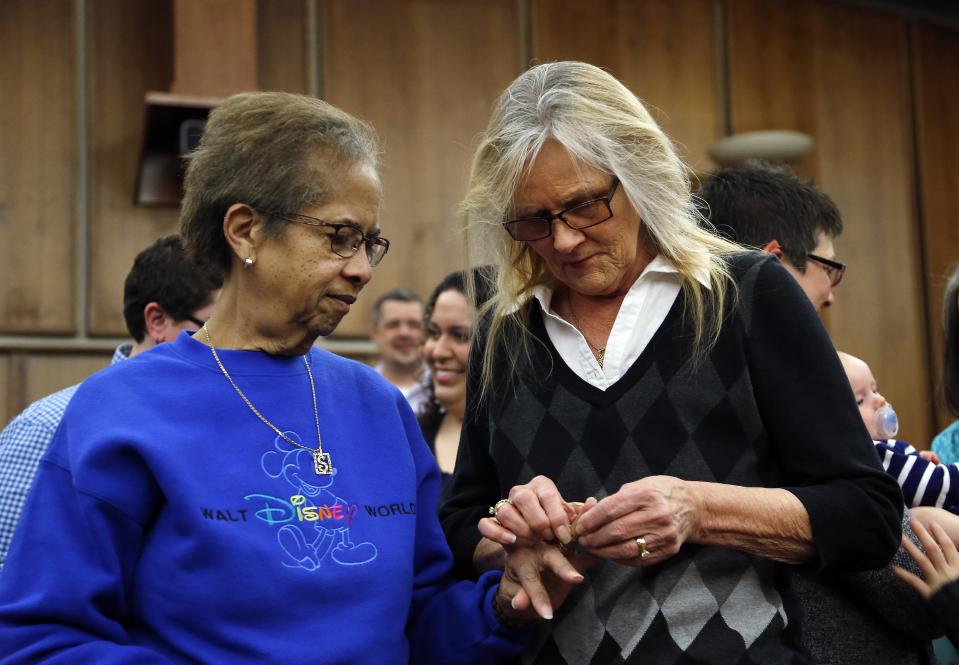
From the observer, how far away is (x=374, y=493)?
1719 millimetres

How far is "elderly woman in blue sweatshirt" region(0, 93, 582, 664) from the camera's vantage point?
1.52m

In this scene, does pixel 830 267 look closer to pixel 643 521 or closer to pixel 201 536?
pixel 643 521

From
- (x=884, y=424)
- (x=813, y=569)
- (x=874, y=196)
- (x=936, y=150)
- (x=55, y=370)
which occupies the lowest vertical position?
(x=813, y=569)

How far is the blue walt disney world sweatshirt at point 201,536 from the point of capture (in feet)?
4.93

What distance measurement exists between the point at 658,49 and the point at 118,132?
9.27 ft

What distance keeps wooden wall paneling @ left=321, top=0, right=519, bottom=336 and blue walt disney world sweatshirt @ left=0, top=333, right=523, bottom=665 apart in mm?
3892

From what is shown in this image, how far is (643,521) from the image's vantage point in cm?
149

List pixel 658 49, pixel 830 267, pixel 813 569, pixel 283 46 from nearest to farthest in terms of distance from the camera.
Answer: pixel 813 569, pixel 830 267, pixel 283 46, pixel 658 49

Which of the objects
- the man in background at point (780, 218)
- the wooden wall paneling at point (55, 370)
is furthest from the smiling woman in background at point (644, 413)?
the wooden wall paneling at point (55, 370)

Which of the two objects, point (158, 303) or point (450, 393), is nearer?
point (158, 303)

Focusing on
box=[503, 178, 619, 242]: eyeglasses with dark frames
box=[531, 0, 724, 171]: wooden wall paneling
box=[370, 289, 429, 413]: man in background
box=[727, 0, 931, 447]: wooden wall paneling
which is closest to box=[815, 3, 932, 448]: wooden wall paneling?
box=[727, 0, 931, 447]: wooden wall paneling

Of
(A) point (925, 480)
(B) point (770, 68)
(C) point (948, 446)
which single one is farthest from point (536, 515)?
(B) point (770, 68)

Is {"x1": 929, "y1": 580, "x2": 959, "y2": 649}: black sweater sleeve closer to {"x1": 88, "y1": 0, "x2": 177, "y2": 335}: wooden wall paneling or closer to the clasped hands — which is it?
the clasped hands

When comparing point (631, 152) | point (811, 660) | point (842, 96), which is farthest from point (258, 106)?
point (842, 96)
